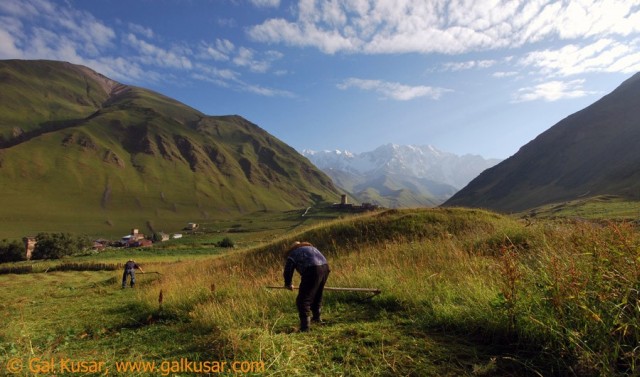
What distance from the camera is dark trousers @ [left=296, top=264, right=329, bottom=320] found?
6.70 metres

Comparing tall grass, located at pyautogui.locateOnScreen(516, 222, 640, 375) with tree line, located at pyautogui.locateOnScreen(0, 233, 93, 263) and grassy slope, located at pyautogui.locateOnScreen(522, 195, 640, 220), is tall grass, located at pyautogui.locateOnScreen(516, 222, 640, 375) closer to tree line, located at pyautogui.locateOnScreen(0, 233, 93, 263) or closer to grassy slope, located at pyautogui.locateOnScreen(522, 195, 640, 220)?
grassy slope, located at pyautogui.locateOnScreen(522, 195, 640, 220)

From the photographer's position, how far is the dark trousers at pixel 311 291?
22.0 ft

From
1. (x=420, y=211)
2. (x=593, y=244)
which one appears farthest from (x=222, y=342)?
(x=420, y=211)

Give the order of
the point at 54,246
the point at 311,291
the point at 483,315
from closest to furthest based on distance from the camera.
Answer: the point at 483,315, the point at 311,291, the point at 54,246

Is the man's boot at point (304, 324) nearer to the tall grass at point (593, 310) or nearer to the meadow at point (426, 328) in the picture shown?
the meadow at point (426, 328)

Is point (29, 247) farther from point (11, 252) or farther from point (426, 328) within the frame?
point (426, 328)

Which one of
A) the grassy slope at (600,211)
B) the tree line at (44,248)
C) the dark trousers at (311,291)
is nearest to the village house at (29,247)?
the tree line at (44,248)

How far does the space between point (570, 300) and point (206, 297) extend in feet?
30.9

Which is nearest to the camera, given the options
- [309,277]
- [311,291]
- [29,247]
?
[311,291]

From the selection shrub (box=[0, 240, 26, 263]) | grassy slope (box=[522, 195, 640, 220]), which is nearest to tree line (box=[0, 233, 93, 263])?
shrub (box=[0, 240, 26, 263])

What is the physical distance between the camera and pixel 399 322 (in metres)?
6.46

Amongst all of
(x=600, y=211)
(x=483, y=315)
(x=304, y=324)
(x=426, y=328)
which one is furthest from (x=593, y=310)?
(x=600, y=211)

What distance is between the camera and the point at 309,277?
23.2ft

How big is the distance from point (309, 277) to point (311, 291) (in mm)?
292
